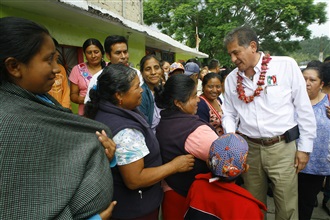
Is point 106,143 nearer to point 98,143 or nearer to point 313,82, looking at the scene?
point 98,143

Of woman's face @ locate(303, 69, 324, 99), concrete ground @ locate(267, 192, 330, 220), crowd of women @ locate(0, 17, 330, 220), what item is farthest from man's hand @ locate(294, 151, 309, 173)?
concrete ground @ locate(267, 192, 330, 220)

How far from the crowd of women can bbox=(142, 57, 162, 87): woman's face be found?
171 mm

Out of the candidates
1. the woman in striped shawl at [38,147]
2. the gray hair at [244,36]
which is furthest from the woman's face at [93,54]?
the woman in striped shawl at [38,147]

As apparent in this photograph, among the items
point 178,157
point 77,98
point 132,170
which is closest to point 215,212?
point 178,157

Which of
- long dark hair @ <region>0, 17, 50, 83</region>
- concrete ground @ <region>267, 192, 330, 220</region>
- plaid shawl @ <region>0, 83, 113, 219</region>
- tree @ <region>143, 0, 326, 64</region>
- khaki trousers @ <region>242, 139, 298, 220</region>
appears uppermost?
tree @ <region>143, 0, 326, 64</region>

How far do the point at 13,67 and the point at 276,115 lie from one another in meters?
2.03

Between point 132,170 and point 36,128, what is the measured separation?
0.68 metres

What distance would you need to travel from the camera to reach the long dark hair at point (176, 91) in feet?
6.43

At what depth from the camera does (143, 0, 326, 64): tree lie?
53.7 ft

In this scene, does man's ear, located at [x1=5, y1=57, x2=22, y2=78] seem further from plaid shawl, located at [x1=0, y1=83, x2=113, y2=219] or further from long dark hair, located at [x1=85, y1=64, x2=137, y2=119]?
long dark hair, located at [x1=85, y1=64, x2=137, y2=119]

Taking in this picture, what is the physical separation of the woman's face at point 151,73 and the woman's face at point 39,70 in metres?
1.77

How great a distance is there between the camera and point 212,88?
132 inches

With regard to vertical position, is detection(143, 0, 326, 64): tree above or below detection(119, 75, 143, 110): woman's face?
above

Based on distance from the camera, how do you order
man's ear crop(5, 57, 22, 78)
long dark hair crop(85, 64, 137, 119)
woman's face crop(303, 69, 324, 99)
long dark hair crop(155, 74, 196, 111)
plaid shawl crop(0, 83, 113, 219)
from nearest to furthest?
plaid shawl crop(0, 83, 113, 219) → man's ear crop(5, 57, 22, 78) → long dark hair crop(85, 64, 137, 119) → long dark hair crop(155, 74, 196, 111) → woman's face crop(303, 69, 324, 99)
